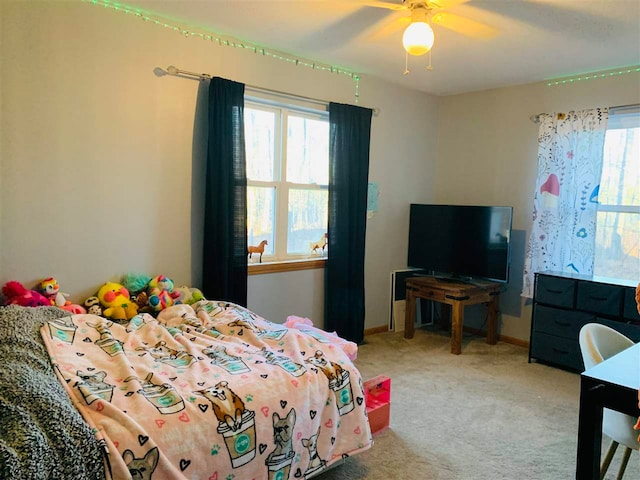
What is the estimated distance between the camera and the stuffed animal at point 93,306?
9.14ft

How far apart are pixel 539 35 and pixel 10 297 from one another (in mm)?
3630

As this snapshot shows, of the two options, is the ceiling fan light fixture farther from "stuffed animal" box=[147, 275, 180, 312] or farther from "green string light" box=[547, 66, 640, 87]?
"green string light" box=[547, 66, 640, 87]

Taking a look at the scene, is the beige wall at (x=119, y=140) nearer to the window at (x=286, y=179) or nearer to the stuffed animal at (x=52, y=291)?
the stuffed animal at (x=52, y=291)

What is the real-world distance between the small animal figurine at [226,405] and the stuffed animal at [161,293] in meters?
1.23

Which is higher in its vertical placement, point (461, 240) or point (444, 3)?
point (444, 3)

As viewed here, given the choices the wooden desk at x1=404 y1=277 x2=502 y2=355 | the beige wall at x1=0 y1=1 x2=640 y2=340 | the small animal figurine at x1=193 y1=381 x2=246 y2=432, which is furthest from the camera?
the wooden desk at x1=404 y1=277 x2=502 y2=355

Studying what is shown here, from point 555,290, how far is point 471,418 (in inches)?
59.0

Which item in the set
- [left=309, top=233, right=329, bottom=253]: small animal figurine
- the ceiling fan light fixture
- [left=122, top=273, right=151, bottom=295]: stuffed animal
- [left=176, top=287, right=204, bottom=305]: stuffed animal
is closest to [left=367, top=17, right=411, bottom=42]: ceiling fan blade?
the ceiling fan light fixture

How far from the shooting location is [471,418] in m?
2.88

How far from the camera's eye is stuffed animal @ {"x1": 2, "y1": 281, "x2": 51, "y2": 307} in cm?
251

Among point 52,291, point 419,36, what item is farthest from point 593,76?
point 52,291

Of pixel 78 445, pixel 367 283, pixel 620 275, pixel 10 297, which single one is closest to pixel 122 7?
pixel 10 297

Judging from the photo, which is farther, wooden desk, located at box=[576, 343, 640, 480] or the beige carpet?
the beige carpet

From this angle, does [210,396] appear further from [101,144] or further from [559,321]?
[559,321]
